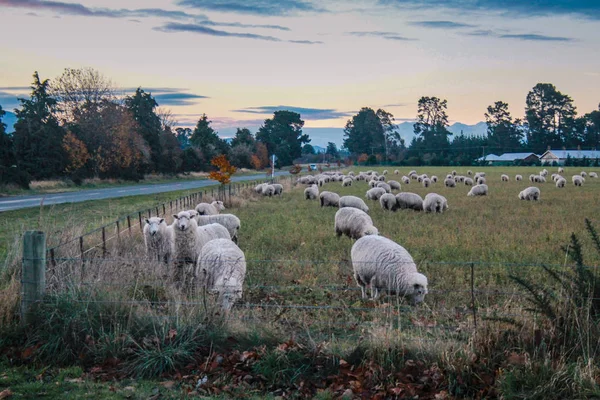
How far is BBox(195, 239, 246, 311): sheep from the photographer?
9094mm

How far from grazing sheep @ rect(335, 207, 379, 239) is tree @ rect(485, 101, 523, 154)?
434 ft

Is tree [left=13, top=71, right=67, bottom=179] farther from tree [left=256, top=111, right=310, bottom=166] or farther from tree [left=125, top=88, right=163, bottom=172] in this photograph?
tree [left=256, top=111, right=310, bottom=166]

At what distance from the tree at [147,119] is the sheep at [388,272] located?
2299 inches

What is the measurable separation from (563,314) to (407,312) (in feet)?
9.67

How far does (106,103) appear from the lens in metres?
58.7

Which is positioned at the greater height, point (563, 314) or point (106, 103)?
point (106, 103)

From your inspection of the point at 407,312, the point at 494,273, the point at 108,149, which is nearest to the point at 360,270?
the point at 407,312

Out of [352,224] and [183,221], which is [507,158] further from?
[183,221]

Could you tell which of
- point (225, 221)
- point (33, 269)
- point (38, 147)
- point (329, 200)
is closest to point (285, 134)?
point (38, 147)

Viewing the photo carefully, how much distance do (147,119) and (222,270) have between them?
81819 millimetres

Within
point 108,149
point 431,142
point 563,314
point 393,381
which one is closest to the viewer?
point 393,381

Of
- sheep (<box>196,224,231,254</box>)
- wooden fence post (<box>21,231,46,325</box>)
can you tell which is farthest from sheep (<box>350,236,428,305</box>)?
wooden fence post (<box>21,231,46,325</box>)

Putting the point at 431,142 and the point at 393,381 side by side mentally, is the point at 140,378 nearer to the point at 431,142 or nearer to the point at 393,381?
the point at 393,381

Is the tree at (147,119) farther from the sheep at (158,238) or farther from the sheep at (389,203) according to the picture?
the sheep at (158,238)
